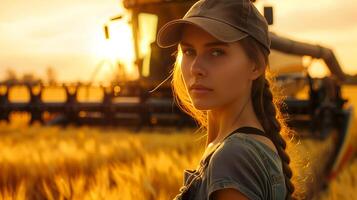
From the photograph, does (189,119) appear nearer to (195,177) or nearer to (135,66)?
(135,66)

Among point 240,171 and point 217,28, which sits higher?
point 217,28

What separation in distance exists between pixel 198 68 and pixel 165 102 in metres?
8.89

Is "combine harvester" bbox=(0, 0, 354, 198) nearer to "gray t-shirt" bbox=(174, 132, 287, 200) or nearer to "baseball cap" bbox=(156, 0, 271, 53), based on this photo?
"baseball cap" bbox=(156, 0, 271, 53)

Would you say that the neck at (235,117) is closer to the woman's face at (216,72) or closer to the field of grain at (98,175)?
Answer: the woman's face at (216,72)

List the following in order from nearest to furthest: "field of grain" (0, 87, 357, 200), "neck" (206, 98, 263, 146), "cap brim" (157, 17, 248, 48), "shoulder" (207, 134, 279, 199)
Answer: "shoulder" (207, 134, 279, 199) → "cap brim" (157, 17, 248, 48) → "neck" (206, 98, 263, 146) → "field of grain" (0, 87, 357, 200)

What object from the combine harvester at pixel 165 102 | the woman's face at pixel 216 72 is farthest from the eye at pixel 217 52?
the combine harvester at pixel 165 102

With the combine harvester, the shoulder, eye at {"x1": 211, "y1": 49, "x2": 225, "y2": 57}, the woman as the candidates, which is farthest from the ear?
the combine harvester

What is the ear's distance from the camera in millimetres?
1580

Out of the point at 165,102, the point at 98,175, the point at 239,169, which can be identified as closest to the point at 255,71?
the point at 239,169

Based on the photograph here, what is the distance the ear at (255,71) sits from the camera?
1.58m

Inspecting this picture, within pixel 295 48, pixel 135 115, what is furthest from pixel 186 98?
pixel 135 115

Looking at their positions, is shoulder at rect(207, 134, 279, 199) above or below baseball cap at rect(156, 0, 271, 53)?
below

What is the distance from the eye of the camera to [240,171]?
1.32 meters

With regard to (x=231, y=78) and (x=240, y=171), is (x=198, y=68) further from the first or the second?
(x=240, y=171)
